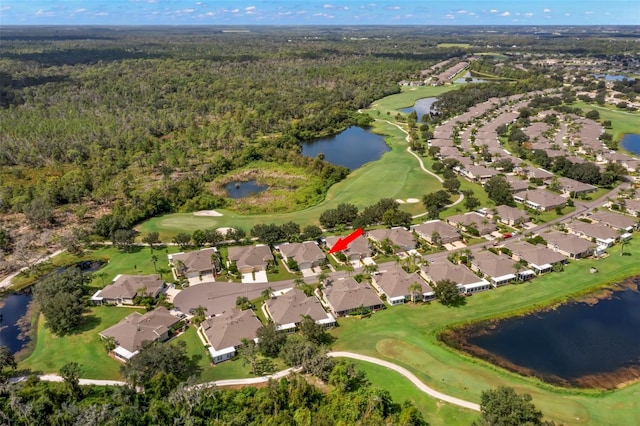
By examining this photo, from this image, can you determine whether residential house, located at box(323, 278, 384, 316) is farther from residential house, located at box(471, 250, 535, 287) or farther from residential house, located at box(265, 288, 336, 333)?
residential house, located at box(471, 250, 535, 287)

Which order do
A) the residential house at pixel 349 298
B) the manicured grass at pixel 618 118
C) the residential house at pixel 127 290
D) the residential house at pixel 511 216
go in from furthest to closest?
the manicured grass at pixel 618 118 → the residential house at pixel 511 216 → the residential house at pixel 127 290 → the residential house at pixel 349 298

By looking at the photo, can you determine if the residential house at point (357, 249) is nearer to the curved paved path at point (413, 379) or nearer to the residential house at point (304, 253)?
the residential house at point (304, 253)

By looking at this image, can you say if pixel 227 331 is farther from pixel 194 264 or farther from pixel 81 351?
pixel 194 264

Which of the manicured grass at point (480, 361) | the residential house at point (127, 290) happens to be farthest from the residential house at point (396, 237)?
Answer: the residential house at point (127, 290)

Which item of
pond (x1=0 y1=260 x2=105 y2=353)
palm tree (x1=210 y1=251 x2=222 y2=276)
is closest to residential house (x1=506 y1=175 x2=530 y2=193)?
palm tree (x1=210 y1=251 x2=222 y2=276)

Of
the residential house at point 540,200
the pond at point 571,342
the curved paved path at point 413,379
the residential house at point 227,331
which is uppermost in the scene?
the residential house at point 540,200

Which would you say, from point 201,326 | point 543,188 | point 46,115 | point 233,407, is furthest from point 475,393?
point 46,115
